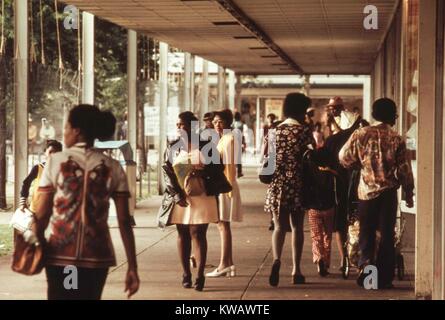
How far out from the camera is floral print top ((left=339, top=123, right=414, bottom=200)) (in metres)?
10.4

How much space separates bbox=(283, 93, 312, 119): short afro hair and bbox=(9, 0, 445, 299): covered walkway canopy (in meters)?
1.14

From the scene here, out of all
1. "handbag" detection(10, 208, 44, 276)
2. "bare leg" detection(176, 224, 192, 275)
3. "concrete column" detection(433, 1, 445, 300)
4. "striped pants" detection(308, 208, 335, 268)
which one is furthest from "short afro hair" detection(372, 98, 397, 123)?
"handbag" detection(10, 208, 44, 276)

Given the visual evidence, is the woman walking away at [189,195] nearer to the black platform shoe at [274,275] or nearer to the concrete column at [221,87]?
the black platform shoe at [274,275]

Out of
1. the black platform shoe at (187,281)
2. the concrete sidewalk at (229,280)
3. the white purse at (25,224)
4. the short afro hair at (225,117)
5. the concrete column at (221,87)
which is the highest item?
the concrete column at (221,87)

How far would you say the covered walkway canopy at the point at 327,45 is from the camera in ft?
32.5

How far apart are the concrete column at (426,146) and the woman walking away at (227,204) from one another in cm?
229

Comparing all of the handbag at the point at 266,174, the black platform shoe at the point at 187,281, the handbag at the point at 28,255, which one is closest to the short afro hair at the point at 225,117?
the handbag at the point at 266,174

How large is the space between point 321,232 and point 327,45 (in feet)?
42.2

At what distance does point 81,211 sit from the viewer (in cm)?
621

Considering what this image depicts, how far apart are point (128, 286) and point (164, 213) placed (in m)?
4.25

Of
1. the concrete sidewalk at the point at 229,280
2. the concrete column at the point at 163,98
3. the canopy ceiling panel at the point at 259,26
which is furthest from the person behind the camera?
the concrete column at the point at 163,98

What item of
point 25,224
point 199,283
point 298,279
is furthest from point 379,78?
point 25,224

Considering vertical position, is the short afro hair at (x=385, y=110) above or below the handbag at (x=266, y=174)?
above

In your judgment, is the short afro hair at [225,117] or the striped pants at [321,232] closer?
the striped pants at [321,232]
